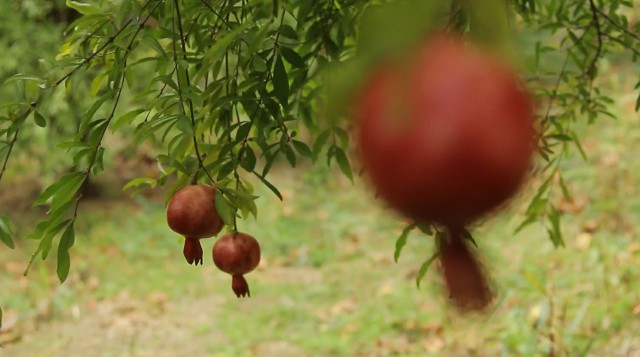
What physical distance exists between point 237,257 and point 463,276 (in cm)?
56

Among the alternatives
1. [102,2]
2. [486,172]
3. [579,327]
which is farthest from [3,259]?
[486,172]

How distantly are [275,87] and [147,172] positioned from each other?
507 cm

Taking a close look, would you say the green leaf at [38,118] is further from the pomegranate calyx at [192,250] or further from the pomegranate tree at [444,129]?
the pomegranate tree at [444,129]

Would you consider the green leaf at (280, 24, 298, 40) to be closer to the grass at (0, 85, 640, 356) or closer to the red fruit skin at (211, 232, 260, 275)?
the red fruit skin at (211, 232, 260, 275)

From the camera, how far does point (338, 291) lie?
400cm

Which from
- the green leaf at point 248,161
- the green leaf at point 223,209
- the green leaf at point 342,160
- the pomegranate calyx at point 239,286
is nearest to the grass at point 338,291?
the green leaf at point 342,160

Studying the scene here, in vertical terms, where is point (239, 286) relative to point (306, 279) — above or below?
above

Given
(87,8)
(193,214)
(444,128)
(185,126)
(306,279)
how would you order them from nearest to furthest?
(444,128), (193,214), (185,126), (87,8), (306,279)

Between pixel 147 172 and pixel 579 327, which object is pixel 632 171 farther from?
pixel 147 172

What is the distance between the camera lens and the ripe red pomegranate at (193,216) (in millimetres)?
645

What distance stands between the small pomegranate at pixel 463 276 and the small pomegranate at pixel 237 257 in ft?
1.77

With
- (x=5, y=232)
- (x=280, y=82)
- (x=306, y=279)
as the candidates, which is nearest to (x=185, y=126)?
(x=280, y=82)

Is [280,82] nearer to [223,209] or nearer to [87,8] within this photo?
[223,209]

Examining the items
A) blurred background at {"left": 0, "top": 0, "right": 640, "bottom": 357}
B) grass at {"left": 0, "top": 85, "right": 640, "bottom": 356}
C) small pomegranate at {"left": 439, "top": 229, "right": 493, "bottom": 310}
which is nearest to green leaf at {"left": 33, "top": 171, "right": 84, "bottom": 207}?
small pomegranate at {"left": 439, "top": 229, "right": 493, "bottom": 310}
